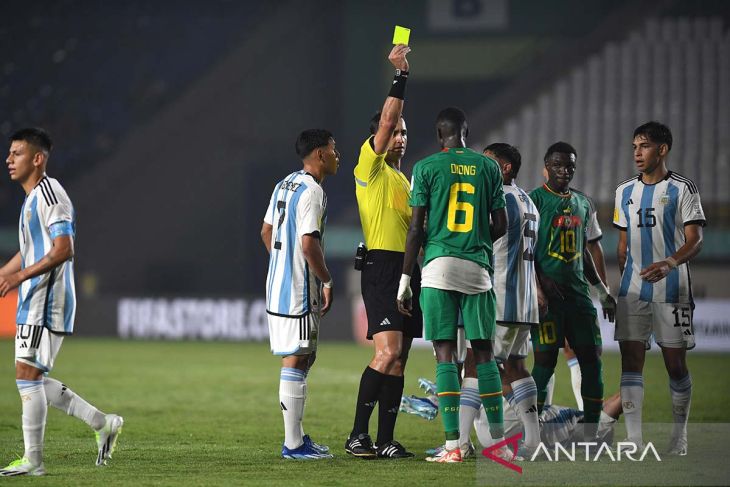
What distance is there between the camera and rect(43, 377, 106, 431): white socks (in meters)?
6.82

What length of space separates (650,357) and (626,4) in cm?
1426

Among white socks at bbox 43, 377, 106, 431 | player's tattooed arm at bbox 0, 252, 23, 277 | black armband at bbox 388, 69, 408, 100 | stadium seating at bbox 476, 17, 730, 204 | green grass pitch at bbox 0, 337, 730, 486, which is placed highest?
stadium seating at bbox 476, 17, 730, 204

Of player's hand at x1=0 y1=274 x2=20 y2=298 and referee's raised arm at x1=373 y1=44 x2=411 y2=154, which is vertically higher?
referee's raised arm at x1=373 y1=44 x2=411 y2=154

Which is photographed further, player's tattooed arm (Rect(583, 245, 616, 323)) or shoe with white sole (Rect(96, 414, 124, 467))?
player's tattooed arm (Rect(583, 245, 616, 323))

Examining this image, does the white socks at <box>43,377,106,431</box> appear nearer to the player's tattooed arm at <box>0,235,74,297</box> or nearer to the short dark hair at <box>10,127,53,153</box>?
the player's tattooed arm at <box>0,235,74,297</box>

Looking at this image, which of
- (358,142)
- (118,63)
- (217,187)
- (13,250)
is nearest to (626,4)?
(358,142)

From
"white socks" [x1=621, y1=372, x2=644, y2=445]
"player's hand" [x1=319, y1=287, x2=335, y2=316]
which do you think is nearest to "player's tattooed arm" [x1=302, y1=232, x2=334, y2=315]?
"player's hand" [x1=319, y1=287, x2=335, y2=316]

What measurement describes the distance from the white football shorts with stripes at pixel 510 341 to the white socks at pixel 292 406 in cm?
132

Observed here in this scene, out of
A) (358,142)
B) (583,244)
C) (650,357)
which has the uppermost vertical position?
(358,142)

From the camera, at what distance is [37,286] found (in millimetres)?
6504

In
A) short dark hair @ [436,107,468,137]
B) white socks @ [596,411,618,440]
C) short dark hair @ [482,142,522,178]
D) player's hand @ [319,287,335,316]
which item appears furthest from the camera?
white socks @ [596,411,618,440]

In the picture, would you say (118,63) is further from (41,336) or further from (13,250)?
(41,336)

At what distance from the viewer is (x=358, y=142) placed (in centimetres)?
2777

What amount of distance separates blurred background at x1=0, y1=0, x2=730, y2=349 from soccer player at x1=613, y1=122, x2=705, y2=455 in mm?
16452
